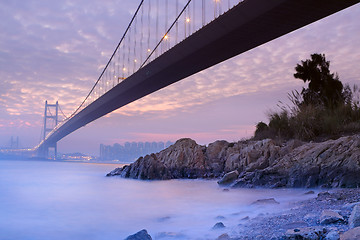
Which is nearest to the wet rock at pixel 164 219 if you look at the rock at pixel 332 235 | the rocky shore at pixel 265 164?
the rock at pixel 332 235

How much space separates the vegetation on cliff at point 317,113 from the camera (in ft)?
29.8

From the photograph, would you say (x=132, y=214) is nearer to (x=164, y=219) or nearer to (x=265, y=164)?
(x=164, y=219)

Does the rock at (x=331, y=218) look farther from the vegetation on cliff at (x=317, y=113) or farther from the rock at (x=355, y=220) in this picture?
the vegetation on cliff at (x=317, y=113)

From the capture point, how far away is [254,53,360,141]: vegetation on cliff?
9078 mm

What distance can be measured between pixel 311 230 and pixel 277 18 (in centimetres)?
885

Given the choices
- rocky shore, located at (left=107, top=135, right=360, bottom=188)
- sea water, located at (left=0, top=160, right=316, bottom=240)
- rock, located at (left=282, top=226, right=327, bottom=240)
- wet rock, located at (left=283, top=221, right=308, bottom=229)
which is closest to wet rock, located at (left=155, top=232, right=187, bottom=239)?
sea water, located at (left=0, top=160, right=316, bottom=240)

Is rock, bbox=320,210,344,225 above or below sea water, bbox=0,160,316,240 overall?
above

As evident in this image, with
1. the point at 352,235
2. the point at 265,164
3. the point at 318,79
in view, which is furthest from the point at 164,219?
the point at 318,79

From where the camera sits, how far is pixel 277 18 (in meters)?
9.86

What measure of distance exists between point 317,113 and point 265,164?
9.35ft

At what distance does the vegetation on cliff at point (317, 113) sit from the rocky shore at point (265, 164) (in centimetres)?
104

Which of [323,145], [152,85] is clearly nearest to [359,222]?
[323,145]

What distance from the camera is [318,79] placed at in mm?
13922

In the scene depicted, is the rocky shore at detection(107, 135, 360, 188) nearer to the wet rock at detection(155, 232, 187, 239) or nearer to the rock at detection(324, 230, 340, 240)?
the wet rock at detection(155, 232, 187, 239)
